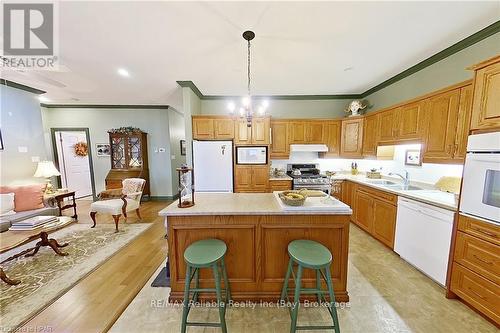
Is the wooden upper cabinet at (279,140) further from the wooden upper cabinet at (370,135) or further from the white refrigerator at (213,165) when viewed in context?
the wooden upper cabinet at (370,135)

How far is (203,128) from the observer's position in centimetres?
392

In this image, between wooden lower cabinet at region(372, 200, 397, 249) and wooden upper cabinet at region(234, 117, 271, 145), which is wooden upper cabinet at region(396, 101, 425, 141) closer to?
wooden lower cabinet at region(372, 200, 397, 249)

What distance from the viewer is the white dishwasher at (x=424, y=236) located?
1.97 meters

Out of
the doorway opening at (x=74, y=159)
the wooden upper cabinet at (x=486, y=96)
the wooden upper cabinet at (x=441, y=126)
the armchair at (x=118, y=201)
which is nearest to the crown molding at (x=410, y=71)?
the wooden upper cabinet at (x=441, y=126)

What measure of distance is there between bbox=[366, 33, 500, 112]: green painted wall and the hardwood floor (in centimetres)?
414

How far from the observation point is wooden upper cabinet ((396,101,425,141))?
257cm

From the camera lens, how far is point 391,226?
2.73 meters

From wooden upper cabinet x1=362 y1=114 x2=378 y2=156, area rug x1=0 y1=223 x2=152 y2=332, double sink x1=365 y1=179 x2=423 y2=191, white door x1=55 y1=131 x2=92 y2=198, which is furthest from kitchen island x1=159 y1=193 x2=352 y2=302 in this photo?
white door x1=55 y1=131 x2=92 y2=198

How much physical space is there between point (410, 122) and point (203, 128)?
3618 millimetres

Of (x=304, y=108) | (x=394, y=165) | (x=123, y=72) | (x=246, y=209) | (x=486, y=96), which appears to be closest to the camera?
(x=486, y=96)

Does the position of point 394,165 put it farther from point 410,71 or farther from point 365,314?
point 365,314

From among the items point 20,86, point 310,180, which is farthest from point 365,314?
point 20,86

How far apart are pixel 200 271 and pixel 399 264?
262 centimetres

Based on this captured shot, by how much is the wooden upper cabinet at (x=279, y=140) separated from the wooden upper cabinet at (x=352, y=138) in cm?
127
